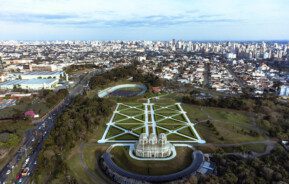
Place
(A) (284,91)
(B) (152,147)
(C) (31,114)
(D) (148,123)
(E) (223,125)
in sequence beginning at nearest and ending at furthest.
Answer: (B) (152,147) → (E) (223,125) → (D) (148,123) → (C) (31,114) → (A) (284,91)

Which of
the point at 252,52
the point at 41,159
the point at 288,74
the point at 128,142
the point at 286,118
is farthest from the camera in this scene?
the point at 252,52

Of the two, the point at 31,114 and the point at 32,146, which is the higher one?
the point at 31,114

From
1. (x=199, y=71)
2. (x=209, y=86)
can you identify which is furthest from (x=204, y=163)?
(x=199, y=71)

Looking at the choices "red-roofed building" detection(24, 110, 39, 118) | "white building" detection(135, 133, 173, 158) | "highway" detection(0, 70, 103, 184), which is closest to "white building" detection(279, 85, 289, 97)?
"white building" detection(135, 133, 173, 158)

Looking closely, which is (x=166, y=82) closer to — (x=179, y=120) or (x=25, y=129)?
(x=179, y=120)

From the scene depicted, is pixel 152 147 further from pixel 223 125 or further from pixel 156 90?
pixel 156 90

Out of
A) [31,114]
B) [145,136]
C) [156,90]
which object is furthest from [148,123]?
[156,90]

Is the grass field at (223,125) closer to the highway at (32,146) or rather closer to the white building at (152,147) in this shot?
the white building at (152,147)

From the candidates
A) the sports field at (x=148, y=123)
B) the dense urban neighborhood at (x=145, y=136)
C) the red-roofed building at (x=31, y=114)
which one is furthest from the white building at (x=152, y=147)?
the red-roofed building at (x=31, y=114)

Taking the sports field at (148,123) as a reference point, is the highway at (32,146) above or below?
below
